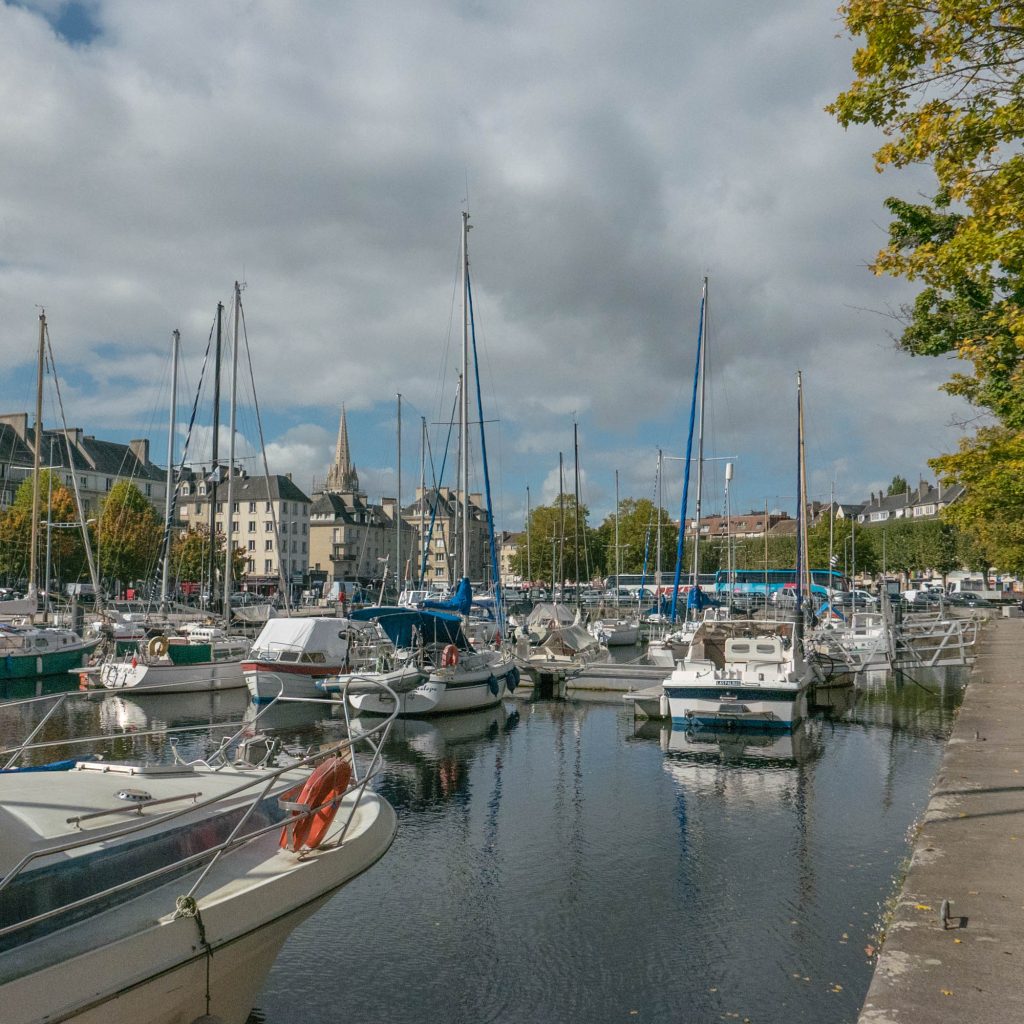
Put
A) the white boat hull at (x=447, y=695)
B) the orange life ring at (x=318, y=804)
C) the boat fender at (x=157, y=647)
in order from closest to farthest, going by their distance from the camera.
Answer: the orange life ring at (x=318, y=804), the white boat hull at (x=447, y=695), the boat fender at (x=157, y=647)

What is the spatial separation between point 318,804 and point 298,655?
22.3 meters

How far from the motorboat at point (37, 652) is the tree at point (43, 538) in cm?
3754

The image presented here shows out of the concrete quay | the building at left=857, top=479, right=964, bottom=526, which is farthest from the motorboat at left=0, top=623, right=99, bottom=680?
the building at left=857, top=479, right=964, bottom=526

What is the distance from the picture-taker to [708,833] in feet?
51.1

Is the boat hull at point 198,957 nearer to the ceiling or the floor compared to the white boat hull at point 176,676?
nearer to the ceiling

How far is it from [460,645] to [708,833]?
53.3 ft

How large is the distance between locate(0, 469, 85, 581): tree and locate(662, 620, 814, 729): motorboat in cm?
6256

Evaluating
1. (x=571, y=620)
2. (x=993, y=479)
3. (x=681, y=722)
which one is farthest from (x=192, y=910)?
(x=571, y=620)

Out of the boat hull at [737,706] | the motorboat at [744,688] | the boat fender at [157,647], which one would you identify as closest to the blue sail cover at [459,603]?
the motorboat at [744,688]

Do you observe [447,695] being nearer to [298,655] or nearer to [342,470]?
[298,655]

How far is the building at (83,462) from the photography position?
97.7 metres

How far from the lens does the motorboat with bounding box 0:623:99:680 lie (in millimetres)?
36562

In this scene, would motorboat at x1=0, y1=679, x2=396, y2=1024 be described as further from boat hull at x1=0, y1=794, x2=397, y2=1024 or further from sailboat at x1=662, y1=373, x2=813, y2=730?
sailboat at x1=662, y1=373, x2=813, y2=730

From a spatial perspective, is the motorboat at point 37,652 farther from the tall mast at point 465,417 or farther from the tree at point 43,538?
the tree at point 43,538
